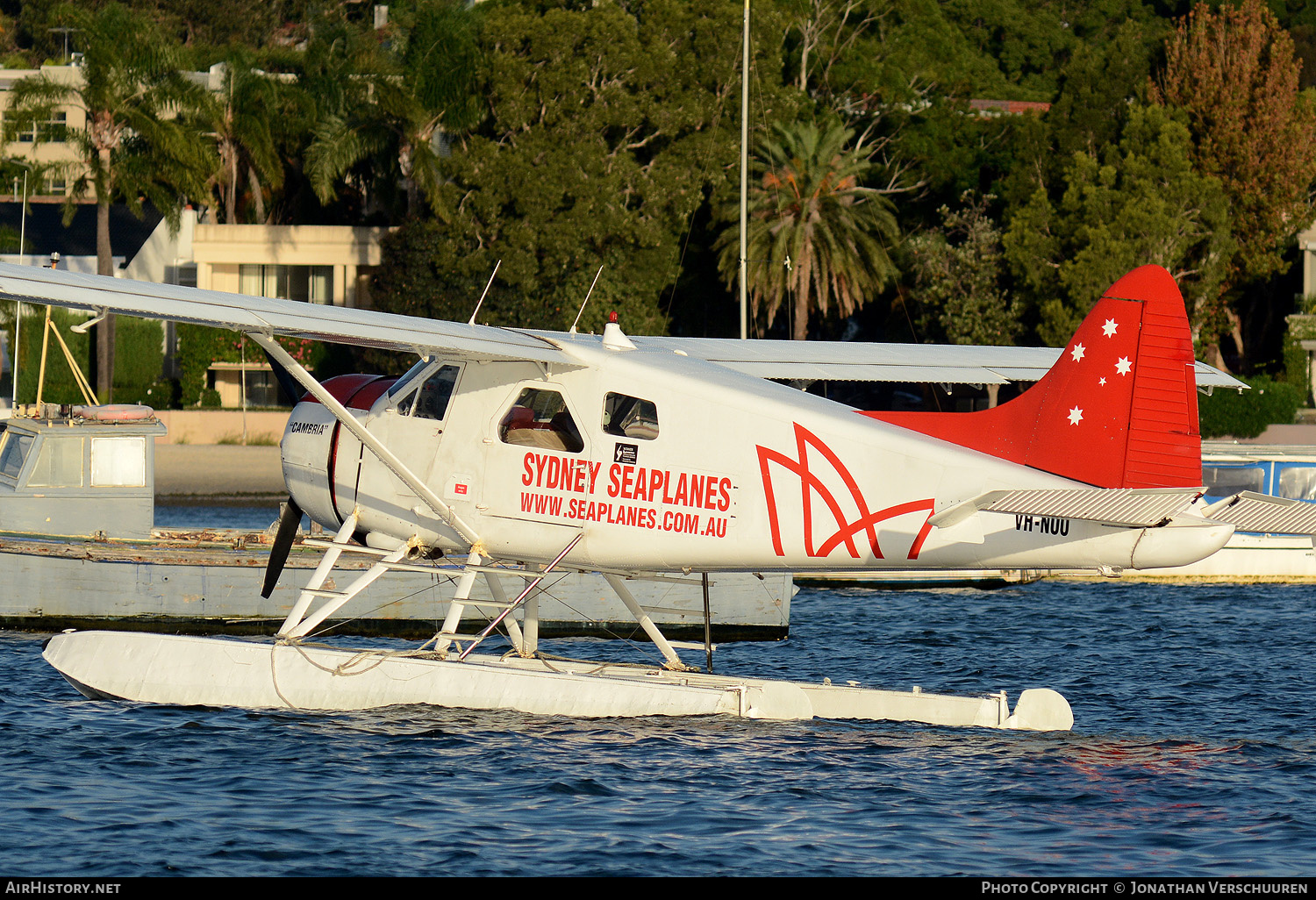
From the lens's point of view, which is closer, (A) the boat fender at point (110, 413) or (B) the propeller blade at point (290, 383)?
(B) the propeller blade at point (290, 383)

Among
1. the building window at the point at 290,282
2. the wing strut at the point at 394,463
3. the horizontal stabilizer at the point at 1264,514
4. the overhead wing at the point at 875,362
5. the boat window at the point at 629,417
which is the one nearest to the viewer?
the horizontal stabilizer at the point at 1264,514

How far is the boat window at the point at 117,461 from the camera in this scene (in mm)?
19141

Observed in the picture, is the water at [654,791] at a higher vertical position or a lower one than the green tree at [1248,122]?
lower

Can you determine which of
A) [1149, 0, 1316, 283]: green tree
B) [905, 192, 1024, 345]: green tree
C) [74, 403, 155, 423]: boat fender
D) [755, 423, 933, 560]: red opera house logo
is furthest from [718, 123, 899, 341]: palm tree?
[755, 423, 933, 560]: red opera house logo

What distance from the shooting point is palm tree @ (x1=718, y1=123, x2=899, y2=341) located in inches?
1919

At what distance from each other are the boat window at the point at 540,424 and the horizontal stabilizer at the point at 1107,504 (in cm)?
349

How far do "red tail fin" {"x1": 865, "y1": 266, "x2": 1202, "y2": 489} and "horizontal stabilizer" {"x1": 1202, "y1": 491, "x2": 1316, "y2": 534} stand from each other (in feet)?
0.89

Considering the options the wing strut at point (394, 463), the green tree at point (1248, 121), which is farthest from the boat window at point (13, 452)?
the green tree at point (1248, 121)

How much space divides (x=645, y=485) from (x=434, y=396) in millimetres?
2095

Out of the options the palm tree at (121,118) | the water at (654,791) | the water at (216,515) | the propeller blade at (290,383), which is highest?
the palm tree at (121,118)

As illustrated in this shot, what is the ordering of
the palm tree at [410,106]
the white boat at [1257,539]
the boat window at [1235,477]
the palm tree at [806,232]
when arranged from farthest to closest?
the palm tree at [410,106] < the palm tree at [806,232] < the boat window at [1235,477] < the white boat at [1257,539]

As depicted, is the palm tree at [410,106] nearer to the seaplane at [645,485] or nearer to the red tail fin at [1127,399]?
the seaplane at [645,485]

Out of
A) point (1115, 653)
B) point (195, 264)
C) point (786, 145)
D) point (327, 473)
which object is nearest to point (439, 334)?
point (327, 473)

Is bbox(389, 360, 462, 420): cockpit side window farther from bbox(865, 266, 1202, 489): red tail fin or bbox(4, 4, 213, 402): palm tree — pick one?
bbox(4, 4, 213, 402): palm tree
